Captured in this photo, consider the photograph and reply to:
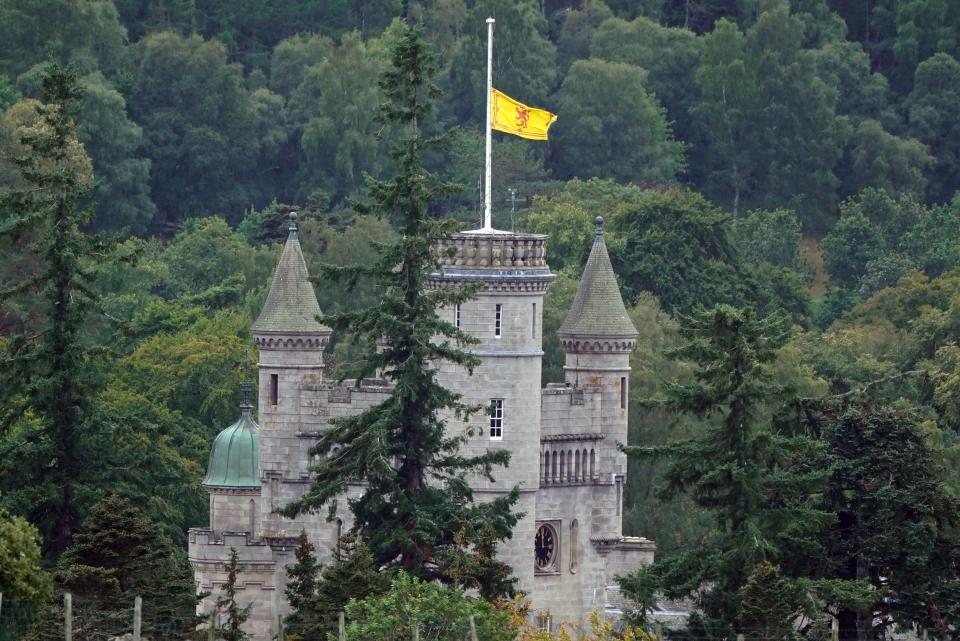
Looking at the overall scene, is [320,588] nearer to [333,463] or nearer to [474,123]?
[333,463]

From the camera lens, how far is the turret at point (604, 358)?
11944 centimetres

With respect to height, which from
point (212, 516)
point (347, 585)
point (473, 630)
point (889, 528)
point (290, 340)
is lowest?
point (473, 630)

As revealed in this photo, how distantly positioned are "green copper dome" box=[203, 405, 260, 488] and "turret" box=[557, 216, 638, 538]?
9.25 m

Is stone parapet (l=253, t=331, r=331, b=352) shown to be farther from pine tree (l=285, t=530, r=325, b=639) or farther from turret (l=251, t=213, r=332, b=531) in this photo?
pine tree (l=285, t=530, r=325, b=639)

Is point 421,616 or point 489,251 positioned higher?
point 489,251

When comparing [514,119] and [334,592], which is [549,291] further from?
[334,592]

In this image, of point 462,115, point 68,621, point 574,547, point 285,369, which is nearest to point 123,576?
point 68,621

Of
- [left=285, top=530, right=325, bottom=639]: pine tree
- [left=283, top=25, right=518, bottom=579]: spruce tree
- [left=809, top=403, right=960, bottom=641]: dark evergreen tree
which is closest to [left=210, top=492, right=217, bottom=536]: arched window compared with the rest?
[left=283, top=25, right=518, bottom=579]: spruce tree

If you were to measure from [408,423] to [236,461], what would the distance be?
19.5 m

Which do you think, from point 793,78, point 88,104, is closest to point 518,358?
point 88,104

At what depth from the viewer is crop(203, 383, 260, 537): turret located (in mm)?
121375

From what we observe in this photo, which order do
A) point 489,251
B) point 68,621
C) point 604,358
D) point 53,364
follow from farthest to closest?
1. point 604,358
2. point 489,251
3. point 53,364
4. point 68,621

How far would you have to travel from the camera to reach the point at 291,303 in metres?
119

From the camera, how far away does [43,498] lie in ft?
348
